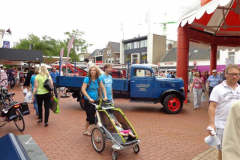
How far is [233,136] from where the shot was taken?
129cm

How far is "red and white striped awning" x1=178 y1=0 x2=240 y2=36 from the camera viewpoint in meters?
6.65

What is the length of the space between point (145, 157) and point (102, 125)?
1067 mm

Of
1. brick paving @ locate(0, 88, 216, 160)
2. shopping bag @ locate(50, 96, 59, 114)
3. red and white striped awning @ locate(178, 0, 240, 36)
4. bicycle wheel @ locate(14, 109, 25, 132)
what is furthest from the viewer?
red and white striped awning @ locate(178, 0, 240, 36)

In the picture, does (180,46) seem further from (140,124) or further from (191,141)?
(191,141)

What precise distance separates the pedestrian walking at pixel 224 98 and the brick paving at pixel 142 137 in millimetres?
1351

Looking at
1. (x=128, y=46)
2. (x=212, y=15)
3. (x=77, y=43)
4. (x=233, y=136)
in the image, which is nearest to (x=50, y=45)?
(x=77, y=43)

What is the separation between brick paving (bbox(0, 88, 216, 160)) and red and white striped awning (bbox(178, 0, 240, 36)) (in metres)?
3.74

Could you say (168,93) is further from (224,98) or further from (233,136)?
(233,136)

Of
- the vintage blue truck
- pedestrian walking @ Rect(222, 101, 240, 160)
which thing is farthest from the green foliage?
pedestrian walking @ Rect(222, 101, 240, 160)

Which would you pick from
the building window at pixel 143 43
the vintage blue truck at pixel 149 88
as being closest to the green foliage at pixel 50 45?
the building window at pixel 143 43

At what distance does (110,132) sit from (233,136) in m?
2.96

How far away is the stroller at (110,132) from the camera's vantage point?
3.71m

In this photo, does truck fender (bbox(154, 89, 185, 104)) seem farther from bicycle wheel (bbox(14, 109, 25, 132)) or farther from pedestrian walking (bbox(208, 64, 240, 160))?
pedestrian walking (bbox(208, 64, 240, 160))

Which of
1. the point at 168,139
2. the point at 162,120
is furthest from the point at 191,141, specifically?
the point at 162,120
